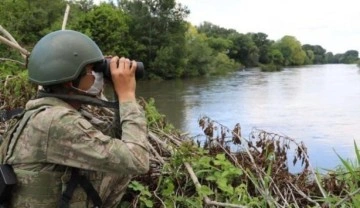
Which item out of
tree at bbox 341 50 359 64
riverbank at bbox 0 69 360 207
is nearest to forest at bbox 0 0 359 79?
riverbank at bbox 0 69 360 207

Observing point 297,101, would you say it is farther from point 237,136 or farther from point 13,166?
point 13,166

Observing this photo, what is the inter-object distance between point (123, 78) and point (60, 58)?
32 centimetres

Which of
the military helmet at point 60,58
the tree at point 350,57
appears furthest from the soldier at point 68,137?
the tree at point 350,57

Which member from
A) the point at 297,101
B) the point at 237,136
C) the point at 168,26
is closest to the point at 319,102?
the point at 297,101

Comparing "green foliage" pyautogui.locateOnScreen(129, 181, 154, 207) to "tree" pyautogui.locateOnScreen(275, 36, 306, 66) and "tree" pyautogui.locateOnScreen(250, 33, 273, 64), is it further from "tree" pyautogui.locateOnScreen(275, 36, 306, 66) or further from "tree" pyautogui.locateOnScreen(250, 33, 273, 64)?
"tree" pyautogui.locateOnScreen(275, 36, 306, 66)

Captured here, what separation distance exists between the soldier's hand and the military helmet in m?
0.13

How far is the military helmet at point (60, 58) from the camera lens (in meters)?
2.65

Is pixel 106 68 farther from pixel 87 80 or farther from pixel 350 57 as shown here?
pixel 350 57

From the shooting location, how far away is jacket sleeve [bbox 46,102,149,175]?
95.8 inches

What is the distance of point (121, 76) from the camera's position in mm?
2664

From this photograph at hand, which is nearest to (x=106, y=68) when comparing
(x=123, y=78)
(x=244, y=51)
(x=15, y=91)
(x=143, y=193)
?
(x=123, y=78)

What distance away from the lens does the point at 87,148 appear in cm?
243

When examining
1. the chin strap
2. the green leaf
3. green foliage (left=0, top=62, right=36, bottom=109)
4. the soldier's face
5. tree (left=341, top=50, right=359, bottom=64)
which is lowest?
tree (left=341, top=50, right=359, bottom=64)

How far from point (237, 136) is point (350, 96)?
26.8 m
